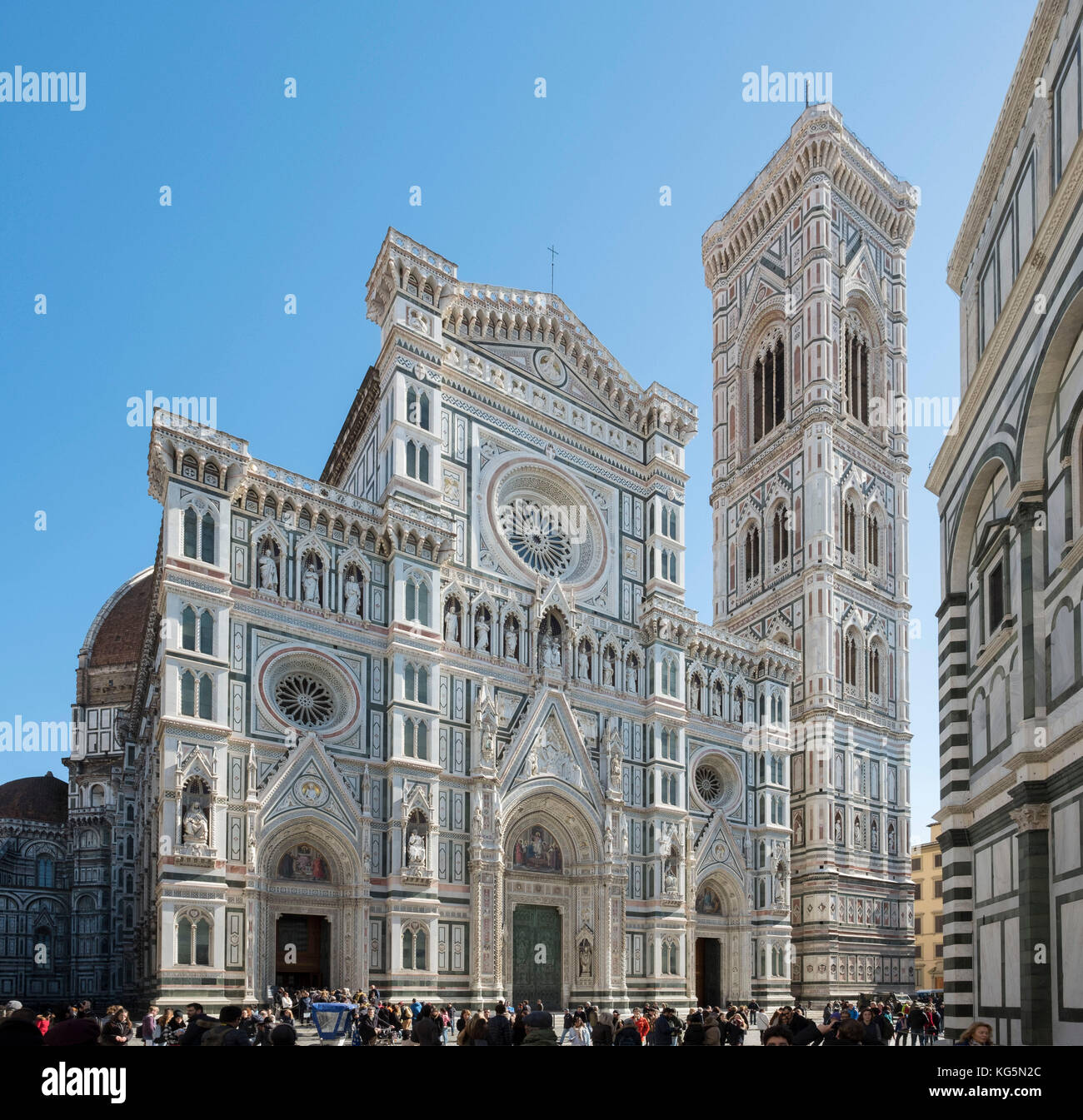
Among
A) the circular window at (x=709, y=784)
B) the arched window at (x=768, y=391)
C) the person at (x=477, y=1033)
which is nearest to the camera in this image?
the person at (x=477, y=1033)

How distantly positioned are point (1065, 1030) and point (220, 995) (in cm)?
1969

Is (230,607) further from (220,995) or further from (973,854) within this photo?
(973,854)

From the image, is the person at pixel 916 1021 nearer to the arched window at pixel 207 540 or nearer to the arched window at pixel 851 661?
the arched window at pixel 851 661

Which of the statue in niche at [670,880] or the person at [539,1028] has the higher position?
the person at [539,1028]

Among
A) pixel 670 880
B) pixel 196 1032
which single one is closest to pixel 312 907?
pixel 670 880

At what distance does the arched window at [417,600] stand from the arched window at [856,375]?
1011 inches

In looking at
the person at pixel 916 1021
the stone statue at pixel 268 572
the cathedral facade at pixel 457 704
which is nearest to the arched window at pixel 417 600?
the cathedral facade at pixel 457 704

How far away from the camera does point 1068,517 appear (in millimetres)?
14008

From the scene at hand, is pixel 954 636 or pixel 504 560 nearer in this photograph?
pixel 954 636

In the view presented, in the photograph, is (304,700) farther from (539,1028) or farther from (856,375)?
(856,375)

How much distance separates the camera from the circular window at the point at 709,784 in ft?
132
